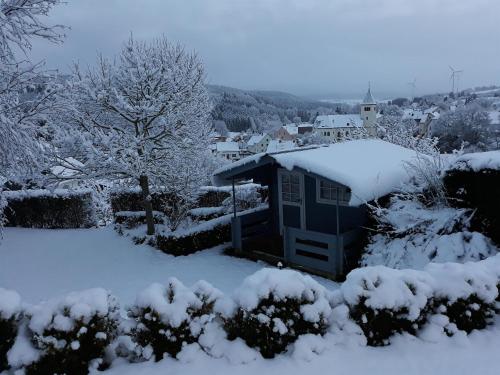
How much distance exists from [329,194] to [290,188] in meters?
1.42

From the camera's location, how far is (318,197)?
11.0 meters

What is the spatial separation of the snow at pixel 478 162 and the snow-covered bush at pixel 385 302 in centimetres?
363

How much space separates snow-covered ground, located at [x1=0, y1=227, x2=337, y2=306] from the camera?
9312 mm

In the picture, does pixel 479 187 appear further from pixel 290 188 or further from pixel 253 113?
pixel 253 113

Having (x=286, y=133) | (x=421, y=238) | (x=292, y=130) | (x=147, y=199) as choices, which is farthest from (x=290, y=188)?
(x=292, y=130)

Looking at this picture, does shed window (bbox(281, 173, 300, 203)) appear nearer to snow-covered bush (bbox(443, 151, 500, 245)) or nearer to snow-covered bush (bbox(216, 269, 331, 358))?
snow-covered bush (bbox(443, 151, 500, 245))

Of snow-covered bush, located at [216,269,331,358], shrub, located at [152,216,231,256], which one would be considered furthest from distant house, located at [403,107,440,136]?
snow-covered bush, located at [216,269,331,358]

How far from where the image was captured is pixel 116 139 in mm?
11609

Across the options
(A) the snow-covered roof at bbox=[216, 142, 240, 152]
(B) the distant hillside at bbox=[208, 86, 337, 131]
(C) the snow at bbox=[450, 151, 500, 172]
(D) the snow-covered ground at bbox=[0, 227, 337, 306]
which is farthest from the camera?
(B) the distant hillside at bbox=[208, 86, 337, 131]

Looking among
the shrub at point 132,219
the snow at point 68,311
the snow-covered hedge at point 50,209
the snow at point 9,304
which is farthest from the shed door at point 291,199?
the snow-covered hedge at point 50,209

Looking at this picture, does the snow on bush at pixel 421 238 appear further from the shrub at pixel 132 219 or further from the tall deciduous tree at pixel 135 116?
the shrub at pixel 132 219

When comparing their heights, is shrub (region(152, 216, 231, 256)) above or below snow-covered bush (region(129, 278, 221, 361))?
below

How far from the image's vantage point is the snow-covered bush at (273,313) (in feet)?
13.8

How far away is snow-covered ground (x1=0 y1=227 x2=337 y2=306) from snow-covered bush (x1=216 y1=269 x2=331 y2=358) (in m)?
4.44
